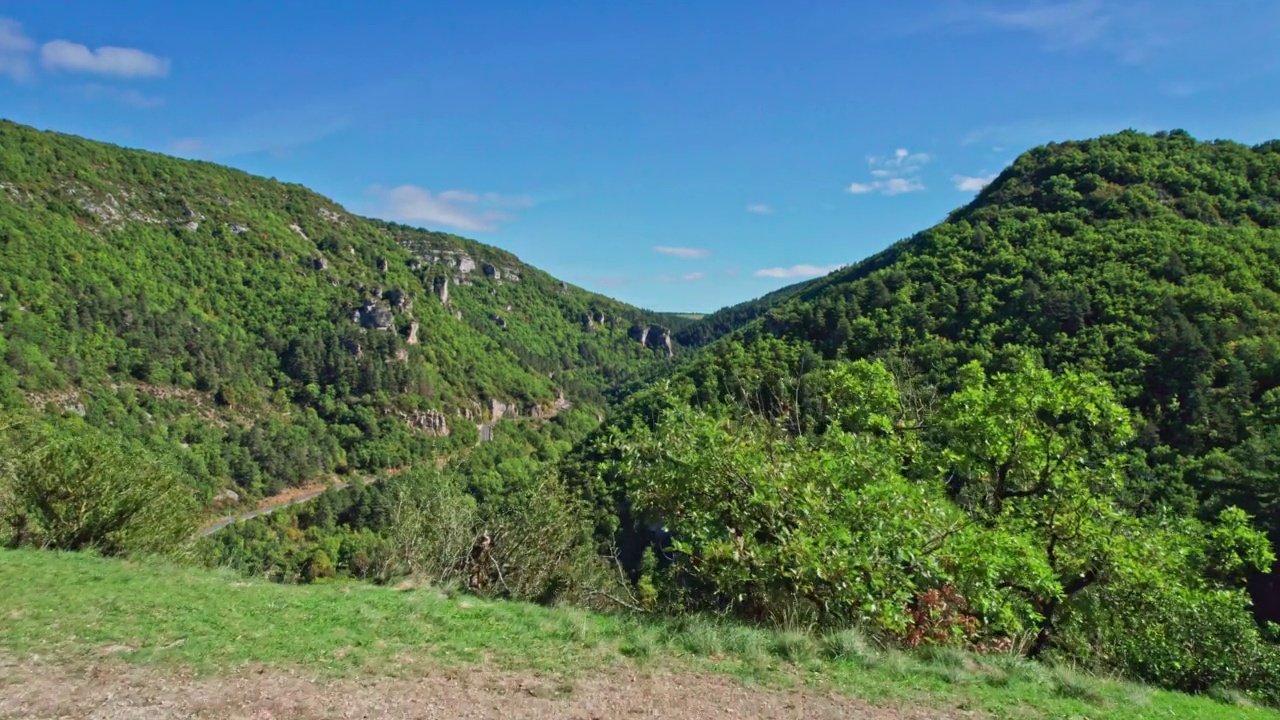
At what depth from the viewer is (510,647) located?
7.74 metres

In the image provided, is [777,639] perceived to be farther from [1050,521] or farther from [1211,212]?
[1211,212]

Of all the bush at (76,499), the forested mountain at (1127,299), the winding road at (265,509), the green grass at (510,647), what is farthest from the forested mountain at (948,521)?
the winding road at (265,509)

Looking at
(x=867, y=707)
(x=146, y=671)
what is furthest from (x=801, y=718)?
(x=146, y=671)

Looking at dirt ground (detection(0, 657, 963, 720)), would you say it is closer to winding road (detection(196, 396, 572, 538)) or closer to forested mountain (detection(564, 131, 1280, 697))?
forested mountain (detection(564, 131, 1280, 697))

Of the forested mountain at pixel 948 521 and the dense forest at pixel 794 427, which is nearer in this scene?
the forested mountain at pixel 948 521

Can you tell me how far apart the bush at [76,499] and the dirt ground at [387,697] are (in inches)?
537

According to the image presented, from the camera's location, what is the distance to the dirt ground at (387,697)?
564 centimetres

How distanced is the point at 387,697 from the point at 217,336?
157141 mm

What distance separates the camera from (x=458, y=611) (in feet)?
31.4

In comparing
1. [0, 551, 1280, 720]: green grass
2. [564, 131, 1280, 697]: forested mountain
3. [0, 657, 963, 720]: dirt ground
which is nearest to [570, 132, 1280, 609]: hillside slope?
[564, 131, 1280, 697]: forested mountain

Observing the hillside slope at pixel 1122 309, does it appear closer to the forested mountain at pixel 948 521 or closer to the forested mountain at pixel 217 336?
the forested mountain at pixel 948 521

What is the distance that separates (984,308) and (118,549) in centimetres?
6481

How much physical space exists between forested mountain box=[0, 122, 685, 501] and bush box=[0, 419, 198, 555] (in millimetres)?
77399

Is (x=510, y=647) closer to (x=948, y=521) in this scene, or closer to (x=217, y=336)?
(x=948, y=521)
